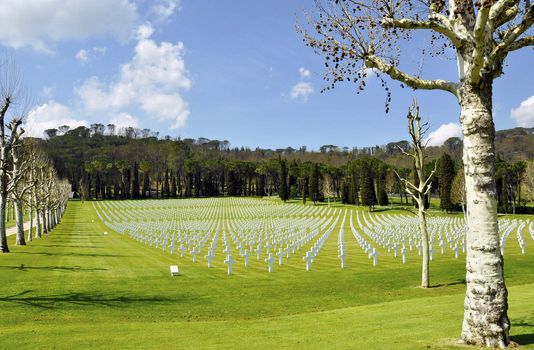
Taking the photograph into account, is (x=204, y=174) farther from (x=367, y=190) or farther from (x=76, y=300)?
(x=76, y=300)

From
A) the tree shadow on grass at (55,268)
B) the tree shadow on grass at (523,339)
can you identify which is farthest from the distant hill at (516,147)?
the tree shadow on grass at (523,339)

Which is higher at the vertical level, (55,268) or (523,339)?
(523,339)

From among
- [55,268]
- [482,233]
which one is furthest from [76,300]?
[482,233]

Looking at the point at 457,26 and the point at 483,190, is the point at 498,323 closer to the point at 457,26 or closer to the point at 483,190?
the point at 483,190

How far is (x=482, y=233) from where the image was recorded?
7367 millimetres

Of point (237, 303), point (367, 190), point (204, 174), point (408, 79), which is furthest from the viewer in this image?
point (204, 174)

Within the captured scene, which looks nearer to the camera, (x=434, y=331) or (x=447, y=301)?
(x=434, y=331)

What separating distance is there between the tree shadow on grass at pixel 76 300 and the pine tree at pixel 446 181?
69444mm

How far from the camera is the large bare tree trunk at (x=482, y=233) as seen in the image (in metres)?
7.23

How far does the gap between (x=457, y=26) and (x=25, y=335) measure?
11354 mm

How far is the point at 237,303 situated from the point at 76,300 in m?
5.61

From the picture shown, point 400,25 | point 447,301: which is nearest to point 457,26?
point 400,25

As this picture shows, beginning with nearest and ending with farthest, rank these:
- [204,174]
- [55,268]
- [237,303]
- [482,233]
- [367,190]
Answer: [482,233], [237,303], [55,268], [367,190], [204,174]

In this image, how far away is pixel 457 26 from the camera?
7.66 metres
